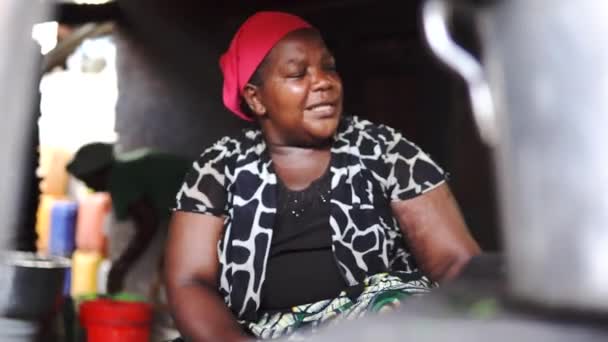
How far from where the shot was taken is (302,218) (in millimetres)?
1619

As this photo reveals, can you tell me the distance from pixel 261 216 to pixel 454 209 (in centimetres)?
37

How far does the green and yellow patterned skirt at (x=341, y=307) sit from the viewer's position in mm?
1362

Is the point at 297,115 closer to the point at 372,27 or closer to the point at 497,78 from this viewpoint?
the point at 497,78

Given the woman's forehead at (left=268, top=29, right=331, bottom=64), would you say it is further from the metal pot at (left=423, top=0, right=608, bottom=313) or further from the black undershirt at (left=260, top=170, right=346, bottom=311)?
the metal pot at (left=423, top=0, right=608, bottom=313)

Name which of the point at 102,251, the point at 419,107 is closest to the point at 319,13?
the point at 419,107

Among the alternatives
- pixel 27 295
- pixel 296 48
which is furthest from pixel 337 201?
pixel 27 295

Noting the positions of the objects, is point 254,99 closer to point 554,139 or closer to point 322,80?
point 322,80

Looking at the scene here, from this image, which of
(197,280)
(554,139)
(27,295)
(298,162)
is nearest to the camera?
(554,139)

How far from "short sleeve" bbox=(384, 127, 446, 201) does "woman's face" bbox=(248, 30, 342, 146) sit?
14 centimetres

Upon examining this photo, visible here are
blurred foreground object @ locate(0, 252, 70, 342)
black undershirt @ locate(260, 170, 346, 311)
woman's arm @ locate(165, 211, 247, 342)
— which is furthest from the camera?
black undershirt @ locate(260, 170, 346, 311)

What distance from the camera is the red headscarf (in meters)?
1.61

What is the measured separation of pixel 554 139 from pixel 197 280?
102cm

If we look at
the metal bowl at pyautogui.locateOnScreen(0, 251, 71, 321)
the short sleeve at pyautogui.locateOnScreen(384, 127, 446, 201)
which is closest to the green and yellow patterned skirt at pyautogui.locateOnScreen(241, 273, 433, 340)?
the short sleeve at pyautogui.locateOnScreen(384, 127, 446, 201)

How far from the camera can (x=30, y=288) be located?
159 cm
